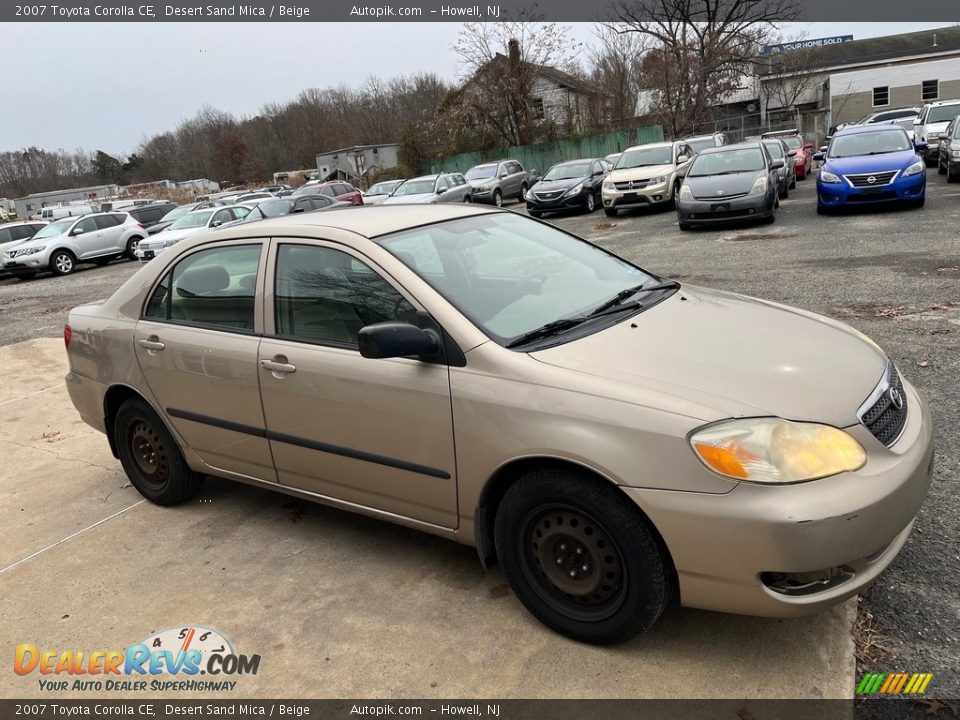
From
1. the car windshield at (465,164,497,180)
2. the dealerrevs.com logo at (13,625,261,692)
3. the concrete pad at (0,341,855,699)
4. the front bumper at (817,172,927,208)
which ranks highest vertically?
the car windshield at (465,164,497,180)

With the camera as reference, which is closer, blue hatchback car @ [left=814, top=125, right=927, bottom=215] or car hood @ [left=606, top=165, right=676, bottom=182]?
blue hatchback car @ [left=814, top=125, right=927, bottom=215]

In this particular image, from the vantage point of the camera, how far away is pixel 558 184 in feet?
66.8

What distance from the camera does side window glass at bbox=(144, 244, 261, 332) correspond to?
366cm

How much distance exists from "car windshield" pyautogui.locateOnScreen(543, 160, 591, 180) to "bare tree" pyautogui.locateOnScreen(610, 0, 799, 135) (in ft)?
50.1

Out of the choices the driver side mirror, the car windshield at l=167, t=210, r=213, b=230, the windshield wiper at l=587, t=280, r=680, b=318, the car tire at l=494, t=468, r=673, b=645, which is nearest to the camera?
the car tire at l=494, t=468, r=673, b=645

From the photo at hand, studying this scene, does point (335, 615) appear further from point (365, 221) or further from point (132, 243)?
point (132, 243)

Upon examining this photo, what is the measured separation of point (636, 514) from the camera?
250 cm

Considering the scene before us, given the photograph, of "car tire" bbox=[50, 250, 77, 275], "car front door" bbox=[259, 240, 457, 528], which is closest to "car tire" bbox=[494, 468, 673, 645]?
"car front door" bbox=[259, 240, 457, 528]

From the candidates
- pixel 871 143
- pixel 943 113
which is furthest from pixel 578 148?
pixel 871 143

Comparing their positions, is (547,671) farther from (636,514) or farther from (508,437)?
(508,437)

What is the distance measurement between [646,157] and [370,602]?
56.6 ft

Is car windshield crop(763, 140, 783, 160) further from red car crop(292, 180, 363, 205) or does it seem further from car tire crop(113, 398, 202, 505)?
car tire crop(113, 398, 202, 505)

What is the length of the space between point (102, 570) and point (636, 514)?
9.31 ft

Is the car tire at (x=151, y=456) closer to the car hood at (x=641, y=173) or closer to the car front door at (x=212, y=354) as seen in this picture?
the car front door at (x=212, y=354)
